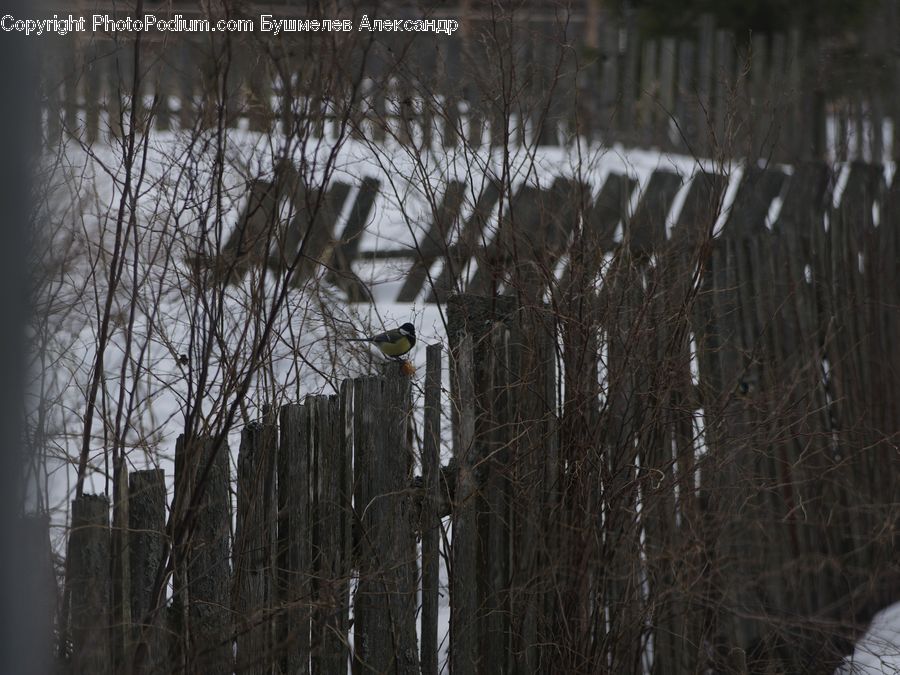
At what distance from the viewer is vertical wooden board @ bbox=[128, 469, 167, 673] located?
233 centimetres

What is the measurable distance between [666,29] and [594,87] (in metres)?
3.64

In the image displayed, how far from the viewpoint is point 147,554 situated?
2.39 metres

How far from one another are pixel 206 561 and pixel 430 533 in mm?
776

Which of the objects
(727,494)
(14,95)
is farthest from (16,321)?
(727,494)

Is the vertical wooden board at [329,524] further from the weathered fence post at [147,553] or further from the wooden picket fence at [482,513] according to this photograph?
the weathered fence post at [147,553]

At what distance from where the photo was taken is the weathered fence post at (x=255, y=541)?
2535 mm

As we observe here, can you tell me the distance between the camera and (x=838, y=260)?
5.25m

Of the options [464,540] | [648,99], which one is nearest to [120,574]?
[464,540]

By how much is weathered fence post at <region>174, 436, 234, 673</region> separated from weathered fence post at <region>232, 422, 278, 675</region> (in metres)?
0.04

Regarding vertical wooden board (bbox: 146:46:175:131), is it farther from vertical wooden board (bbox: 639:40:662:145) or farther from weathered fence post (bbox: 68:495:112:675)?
vertical wooden board (bbox: 639:40:662:145)

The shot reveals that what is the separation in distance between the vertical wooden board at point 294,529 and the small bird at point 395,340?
659 mm

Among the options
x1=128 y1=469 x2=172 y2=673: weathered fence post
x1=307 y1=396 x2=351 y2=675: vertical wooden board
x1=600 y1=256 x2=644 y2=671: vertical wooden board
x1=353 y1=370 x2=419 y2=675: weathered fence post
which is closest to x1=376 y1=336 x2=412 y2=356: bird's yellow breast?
x1=353 y1=370 x2=419 y2=675: weathered fence post

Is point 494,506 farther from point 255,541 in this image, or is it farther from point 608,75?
point 608,75

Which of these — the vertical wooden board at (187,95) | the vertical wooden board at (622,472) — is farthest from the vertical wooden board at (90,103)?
the vertical wooden board at (622,472)
